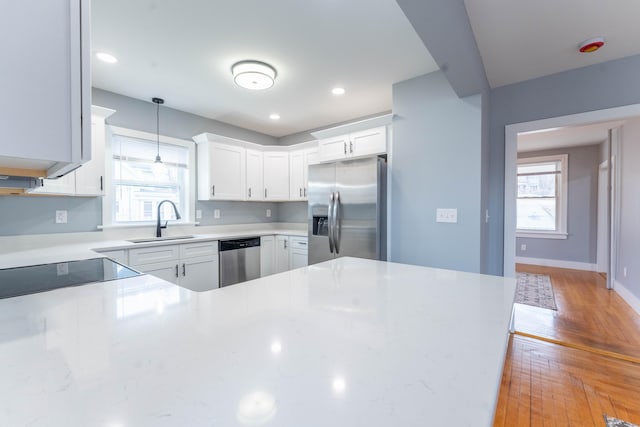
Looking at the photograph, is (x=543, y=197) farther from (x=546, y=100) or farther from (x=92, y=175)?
(x=92, y=175)

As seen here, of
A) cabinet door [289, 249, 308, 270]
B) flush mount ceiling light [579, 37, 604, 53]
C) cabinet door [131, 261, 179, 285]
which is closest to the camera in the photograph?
flush mount ceiling light [579, 37, 604, 53]

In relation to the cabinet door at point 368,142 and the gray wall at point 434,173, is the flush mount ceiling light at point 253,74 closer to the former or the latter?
the cabinet door at point 368,142

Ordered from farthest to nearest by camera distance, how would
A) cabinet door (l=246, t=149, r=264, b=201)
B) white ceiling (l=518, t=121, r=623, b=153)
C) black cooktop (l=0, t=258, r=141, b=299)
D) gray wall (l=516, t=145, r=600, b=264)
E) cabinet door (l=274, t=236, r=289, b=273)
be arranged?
gray wall (l=516, t=145, r=600, b=264)
white ceiling (l=518, t=121, r=623, b=153)
cabinet door (l=246, t=149, r=264, b=201)
cabinet door (l=274, t=236, r=289, b=273)
black cooktop (l=0, t=258, r=141, b=299)

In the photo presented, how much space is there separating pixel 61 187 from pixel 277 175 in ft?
8.10

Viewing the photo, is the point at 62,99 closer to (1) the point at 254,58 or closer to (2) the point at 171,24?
(2) the point at 171,24

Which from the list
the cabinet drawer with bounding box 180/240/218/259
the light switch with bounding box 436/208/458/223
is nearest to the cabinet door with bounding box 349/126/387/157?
the light switch with bounding box 436/208/458/223

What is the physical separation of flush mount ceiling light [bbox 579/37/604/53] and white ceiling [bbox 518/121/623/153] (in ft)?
6.06

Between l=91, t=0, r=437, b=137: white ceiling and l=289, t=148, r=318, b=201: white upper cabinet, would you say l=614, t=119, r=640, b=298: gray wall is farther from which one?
l=289, t=148, r=318, b=201: white upper cabinet

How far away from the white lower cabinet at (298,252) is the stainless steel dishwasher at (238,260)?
1.46 feet

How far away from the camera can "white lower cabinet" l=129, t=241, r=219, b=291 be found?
2645 mm

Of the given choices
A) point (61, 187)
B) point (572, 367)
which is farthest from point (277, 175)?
point (572, 367)

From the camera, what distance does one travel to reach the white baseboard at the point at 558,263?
17.2ft

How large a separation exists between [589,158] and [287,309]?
6891 mm

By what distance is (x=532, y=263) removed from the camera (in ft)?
19.0
